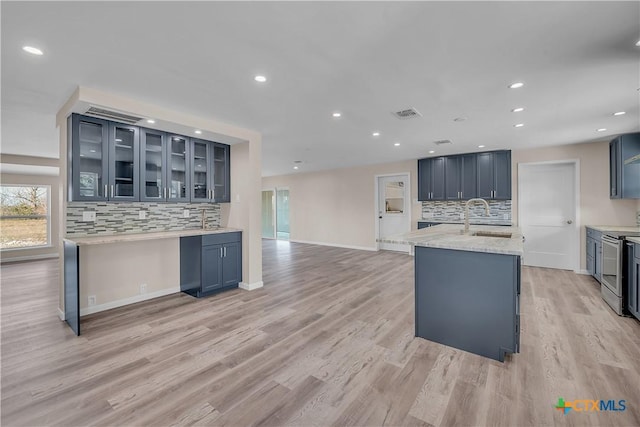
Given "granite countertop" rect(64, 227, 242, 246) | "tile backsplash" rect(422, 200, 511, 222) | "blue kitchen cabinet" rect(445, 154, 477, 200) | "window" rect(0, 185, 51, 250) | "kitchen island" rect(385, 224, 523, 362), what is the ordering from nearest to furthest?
1. "kitchen island" rect(385, 224, 523, 362)
2. "granite countertop" rect(64, 227, 242, 246)
3. "tile backsplash" rect(422, 200, 511, 222)
4. "blue kitchen cabinet" rect(445, 154, 477, 200)
5. "window" rect(0, 185, 51, 250)

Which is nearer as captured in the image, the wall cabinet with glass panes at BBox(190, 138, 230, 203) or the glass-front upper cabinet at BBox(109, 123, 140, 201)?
the glass-front upper cabinet at BBox(109, 123, 140, 201)

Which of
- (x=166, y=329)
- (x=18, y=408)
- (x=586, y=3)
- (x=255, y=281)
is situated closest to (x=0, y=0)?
(x=18, y=408)

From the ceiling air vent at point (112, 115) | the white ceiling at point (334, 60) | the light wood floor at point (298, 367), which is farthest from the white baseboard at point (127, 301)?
the white ceiling at point (334, 60)

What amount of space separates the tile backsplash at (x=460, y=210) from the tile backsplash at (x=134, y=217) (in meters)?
4.82

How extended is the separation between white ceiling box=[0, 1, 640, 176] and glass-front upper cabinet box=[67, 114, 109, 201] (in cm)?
32

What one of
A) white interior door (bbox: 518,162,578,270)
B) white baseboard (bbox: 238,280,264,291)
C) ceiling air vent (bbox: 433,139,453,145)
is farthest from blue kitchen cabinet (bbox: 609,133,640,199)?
white baseboard (bbox: 238,280,264,291)

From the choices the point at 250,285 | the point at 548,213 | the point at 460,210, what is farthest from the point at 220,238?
the point at 548,213

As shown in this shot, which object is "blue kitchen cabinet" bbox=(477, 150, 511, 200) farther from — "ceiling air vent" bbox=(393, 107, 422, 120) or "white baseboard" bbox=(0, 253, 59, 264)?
"white baseboard" bbox=(0, 253, 59, 264)

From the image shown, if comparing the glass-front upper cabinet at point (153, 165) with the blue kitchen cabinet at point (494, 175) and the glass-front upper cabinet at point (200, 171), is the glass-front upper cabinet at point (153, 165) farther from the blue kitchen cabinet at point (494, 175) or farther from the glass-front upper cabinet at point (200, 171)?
the blue kitchen cabinet at point (494, 175)

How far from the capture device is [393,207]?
24.9 ft

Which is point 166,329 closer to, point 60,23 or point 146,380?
point 146,380

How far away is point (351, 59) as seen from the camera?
228 centimetres

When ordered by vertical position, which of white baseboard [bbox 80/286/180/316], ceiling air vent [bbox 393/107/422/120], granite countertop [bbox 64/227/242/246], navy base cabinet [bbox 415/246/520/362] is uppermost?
ceiling air vent [bbox 393/107/422/120]

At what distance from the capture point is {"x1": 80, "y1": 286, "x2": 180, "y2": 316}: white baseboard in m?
3.33
